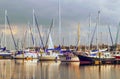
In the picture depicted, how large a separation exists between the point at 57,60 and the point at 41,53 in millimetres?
5821

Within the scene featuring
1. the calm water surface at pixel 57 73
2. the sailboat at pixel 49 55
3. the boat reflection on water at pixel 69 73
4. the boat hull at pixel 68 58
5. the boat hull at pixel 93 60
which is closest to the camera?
the calm water surface at pixel 57 73

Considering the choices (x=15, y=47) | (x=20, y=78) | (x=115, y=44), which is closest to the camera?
(x=20, y=78)

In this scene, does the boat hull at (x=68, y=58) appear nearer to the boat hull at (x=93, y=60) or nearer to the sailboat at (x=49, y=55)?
the sailboat at (x=49, y=55)

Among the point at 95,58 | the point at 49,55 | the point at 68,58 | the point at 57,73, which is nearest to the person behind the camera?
the point at 57,73

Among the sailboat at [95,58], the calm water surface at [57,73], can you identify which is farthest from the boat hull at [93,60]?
the calm water surface at [57,73]

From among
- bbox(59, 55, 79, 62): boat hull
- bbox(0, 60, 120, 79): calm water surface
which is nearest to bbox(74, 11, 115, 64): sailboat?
bbox(59, 55, 79, 62): boat hull

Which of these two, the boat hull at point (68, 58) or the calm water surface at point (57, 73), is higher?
the boat hull at point (68, 58)

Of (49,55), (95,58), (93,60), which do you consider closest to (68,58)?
(49,55)

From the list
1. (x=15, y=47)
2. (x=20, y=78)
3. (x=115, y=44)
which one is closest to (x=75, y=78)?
(x=20, y=78)

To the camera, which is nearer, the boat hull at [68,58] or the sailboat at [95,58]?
the sailboat at [95,58]

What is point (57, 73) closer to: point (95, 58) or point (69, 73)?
point (69, 73)

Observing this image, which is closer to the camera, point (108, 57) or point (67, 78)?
point (67, 78)

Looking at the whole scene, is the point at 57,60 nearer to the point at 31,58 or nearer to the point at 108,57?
the point at 31,58

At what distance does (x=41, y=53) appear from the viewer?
99.9 metres
